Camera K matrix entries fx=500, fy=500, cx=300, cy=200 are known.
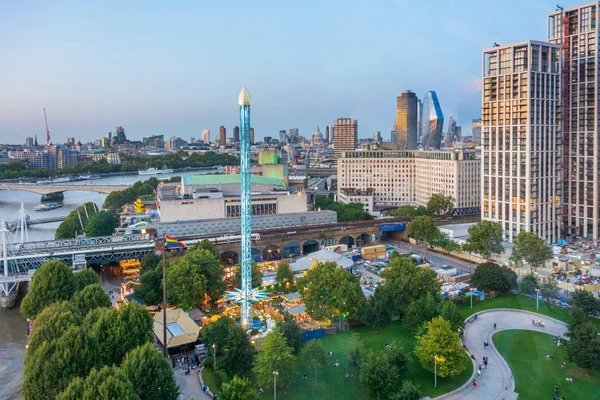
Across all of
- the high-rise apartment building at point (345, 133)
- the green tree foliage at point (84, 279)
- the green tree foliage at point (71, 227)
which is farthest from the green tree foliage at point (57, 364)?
the high-rise apartment building at point (345, 133)

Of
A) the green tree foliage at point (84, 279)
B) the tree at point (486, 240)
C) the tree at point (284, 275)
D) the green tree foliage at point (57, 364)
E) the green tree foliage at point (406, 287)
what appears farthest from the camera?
the tree at point (486, 240)

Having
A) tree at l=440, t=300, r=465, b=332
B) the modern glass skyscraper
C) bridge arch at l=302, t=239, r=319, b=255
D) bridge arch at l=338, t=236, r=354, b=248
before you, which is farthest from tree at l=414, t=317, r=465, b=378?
the modern glass skyscraper

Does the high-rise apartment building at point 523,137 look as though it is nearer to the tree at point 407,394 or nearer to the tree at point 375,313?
the tree at point 375,313

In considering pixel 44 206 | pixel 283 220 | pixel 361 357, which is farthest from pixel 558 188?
pixel 44 206

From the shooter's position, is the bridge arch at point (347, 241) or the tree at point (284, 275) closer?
the tree at point (284, 275)

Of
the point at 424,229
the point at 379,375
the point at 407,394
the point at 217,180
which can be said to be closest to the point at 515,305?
the point at 379,375

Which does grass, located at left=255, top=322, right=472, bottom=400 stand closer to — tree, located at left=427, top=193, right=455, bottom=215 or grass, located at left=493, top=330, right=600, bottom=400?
grass, located at left=493, top=330, right=600, bottom=400
